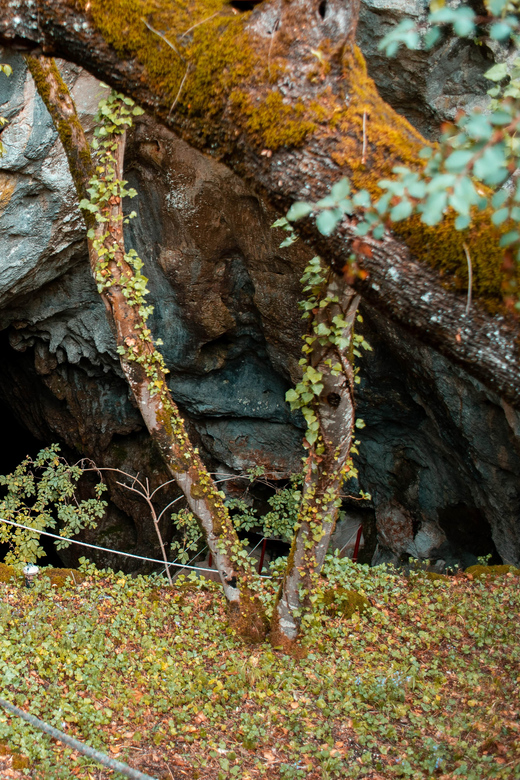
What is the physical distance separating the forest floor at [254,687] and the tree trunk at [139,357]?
1.47ft

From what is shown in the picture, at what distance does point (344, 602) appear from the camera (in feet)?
15.9

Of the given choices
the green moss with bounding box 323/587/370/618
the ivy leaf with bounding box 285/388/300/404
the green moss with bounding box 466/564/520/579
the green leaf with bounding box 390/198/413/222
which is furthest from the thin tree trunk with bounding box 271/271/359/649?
the green moss with bounding box 466/564/520/579

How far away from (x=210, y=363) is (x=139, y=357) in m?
4.74

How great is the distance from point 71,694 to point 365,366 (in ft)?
18.8

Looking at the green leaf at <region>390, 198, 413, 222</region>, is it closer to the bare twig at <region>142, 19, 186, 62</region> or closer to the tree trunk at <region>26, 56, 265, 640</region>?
the bare twig at <region>142, 19, 186, 62</region>

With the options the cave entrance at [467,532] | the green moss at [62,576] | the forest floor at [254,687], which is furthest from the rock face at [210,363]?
the green moss at [62,576]

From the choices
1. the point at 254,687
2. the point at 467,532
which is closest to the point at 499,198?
the point at 254,687

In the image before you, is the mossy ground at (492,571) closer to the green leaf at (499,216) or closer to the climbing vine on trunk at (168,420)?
the climbing vine on trunk at (168,420)

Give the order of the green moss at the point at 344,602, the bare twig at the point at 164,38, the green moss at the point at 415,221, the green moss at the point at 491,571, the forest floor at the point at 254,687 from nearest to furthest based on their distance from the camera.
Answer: the green moss at the point at 415,221
the bare twig at the point at 164,38
the forest floor at the point at 254,687
the green moss at the point at 344,602
the green moss at the point at 491,571

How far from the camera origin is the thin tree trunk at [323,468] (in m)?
3.54

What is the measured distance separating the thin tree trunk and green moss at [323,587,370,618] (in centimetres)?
76

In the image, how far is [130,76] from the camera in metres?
1.94

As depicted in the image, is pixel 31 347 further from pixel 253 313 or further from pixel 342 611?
pixel 342 611

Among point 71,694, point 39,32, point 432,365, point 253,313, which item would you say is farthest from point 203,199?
point 71,694
